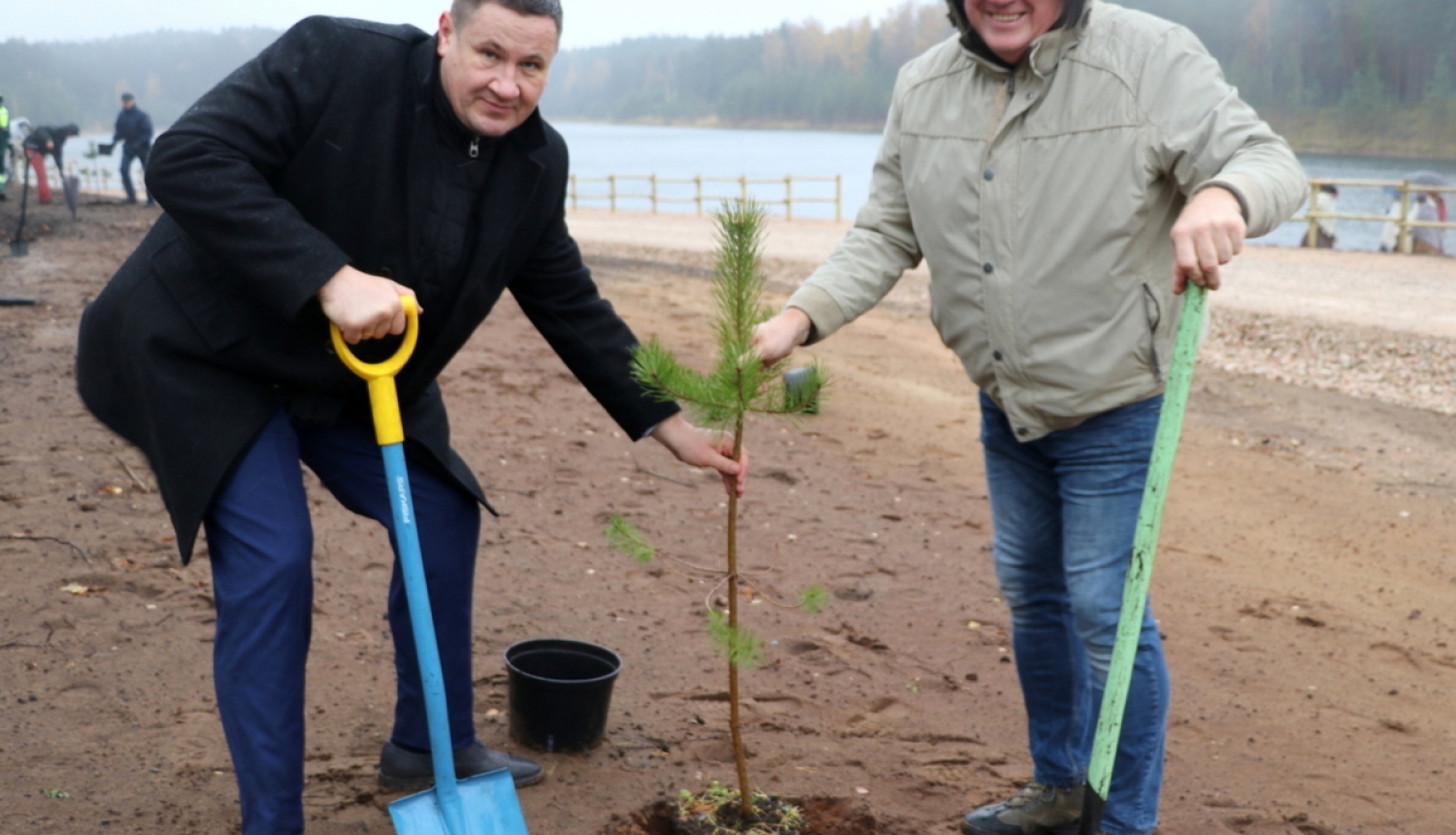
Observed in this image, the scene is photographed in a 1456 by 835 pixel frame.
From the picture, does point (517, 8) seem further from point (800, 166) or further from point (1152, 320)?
point (800, 166)

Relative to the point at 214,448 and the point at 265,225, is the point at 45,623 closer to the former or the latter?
the point at 214,448

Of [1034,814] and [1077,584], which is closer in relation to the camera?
[1077,584]

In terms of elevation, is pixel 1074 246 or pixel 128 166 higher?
pixel 1074 246

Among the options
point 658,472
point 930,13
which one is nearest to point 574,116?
point 930,13

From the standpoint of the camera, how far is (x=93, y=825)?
264 cm

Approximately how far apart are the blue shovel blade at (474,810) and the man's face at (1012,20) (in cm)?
169

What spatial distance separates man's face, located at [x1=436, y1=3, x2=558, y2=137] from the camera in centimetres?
223

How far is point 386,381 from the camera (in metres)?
2.33

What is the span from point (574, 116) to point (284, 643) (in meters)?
183

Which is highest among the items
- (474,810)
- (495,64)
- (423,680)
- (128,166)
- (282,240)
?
(495,64)

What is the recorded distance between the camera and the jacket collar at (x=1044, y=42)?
2318 mm

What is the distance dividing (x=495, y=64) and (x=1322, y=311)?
1344 centimetres

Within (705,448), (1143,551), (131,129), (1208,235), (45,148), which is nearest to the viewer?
(1208,235)

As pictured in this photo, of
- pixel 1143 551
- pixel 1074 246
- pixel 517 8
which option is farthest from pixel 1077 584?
Answer: pixel 517 8
